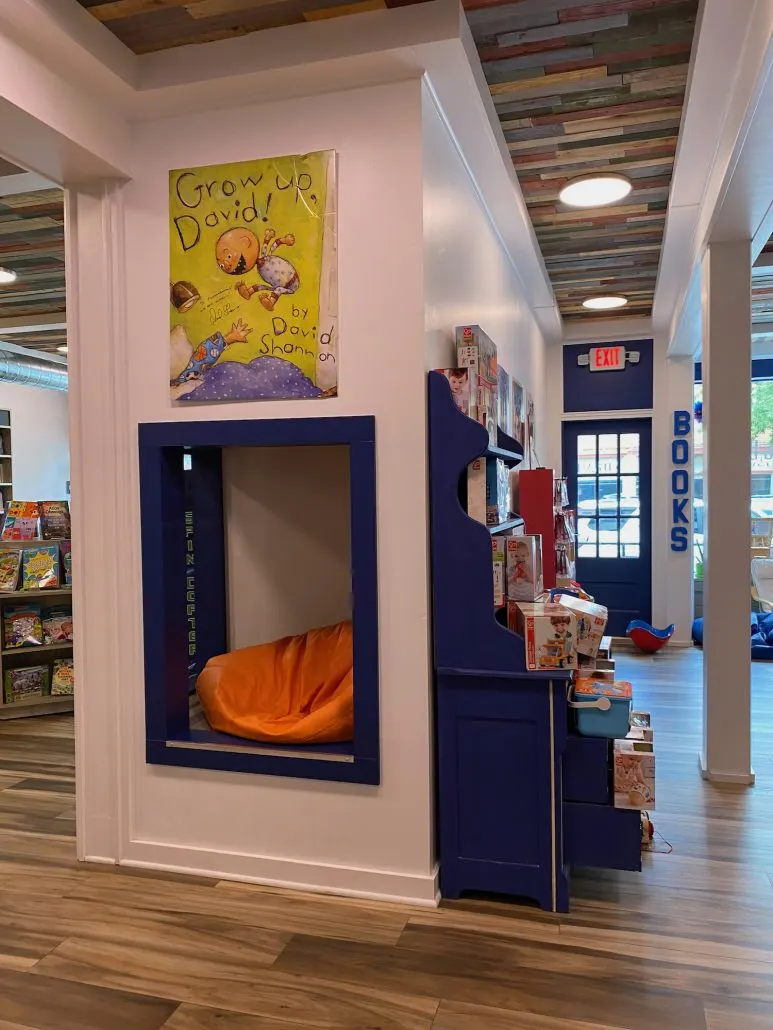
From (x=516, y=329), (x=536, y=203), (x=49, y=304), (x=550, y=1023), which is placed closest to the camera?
(x=550, y=1023)

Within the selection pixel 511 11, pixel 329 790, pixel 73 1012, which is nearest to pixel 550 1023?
pixel 329 790

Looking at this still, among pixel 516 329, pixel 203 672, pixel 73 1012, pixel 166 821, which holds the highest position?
pixel 516 329

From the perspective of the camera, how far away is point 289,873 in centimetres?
287

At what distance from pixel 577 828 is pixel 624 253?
3.87 meters

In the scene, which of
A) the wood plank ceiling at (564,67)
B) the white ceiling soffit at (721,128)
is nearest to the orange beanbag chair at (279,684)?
the wood plank ceiling at (564,67)

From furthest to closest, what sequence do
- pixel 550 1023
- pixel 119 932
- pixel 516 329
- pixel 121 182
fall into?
1. pixel 516 329
2. pixel 121 182
3. pixel 119 932
4. pixel 550 1023

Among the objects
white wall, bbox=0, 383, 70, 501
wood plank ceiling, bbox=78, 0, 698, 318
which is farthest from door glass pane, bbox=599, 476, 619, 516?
white wall, bbox=0, 383, 70, 501

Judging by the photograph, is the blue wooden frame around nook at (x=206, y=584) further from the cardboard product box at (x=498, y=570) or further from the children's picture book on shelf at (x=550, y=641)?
the children's picture book on shelf at (x=550, y=641)

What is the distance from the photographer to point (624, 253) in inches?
207

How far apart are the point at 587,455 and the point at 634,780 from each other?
5.36 meters

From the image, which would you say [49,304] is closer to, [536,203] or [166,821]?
[536,203]

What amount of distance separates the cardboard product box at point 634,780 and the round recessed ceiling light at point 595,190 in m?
2.70

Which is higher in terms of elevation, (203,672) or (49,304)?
(49,304)

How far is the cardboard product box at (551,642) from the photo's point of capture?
8.73ft
